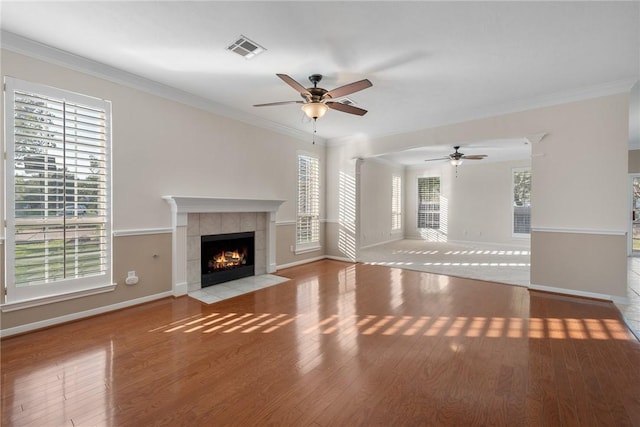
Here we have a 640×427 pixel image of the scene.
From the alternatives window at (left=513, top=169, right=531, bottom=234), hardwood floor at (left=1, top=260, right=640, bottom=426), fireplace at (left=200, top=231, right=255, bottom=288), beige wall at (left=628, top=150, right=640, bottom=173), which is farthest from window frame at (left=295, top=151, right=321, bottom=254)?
beige wall at (left=628, top=150, right=640, bottom=173)

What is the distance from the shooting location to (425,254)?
7594mm

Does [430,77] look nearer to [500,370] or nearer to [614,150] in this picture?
[614,150]

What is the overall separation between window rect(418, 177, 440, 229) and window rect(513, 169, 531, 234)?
2.30 metres

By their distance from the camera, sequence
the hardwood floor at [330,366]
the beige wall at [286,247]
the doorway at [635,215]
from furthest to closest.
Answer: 1. the doorway at [635,215]
2. the beige wall at [286,247]
3. the hardwood floor at [330,366]

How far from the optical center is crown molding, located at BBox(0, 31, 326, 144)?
280 cm

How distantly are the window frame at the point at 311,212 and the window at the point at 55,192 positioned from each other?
11.4ft

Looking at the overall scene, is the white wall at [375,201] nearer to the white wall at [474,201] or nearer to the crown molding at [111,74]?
the white wall at [474,201]

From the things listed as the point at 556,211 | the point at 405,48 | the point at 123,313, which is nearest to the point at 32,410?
the point at 123,313

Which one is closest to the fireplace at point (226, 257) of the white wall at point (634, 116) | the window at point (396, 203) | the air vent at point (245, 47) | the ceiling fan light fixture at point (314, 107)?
the ceiling fan light fixture at point (314, 107)

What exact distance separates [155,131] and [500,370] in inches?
183

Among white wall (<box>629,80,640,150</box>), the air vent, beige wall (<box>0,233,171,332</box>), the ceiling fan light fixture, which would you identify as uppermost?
white wall (<box>629,80,640,150</box>)

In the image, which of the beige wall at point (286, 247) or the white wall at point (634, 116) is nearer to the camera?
the white wall at point (634, 116)

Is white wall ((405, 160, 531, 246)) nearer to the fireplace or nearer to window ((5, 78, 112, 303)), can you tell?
the fireplace

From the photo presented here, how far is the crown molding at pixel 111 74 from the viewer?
2.80 meters
